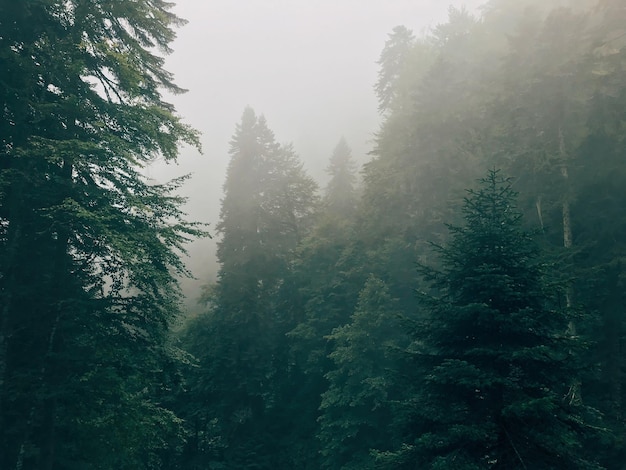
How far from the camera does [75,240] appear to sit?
12938mm

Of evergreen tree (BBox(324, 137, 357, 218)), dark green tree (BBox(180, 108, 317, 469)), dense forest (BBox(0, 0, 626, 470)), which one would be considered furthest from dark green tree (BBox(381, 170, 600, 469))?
evergreen tree (BBox(324, 137, 357, 218))

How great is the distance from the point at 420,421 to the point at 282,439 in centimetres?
2230

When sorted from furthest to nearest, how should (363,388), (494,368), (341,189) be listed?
(341,189) → (363,388) → (494,368)

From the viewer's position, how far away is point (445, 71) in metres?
25.7

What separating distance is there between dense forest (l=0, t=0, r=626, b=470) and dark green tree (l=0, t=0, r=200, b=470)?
70 millimetres

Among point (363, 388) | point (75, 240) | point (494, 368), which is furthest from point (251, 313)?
point (494, 368)

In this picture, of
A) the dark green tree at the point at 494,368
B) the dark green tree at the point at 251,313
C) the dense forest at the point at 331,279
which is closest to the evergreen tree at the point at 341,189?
the dark green tree at the point at 251,313

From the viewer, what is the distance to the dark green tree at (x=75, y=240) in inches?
443

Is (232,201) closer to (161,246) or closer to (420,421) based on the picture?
(161,246)

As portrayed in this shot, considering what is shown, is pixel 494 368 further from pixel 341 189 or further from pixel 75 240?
pixel 341 189

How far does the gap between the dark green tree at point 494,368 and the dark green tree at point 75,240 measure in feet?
26.0

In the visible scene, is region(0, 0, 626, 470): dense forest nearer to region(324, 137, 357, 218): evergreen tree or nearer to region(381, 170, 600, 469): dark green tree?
region(381, 170, 600, 469): dark green tree

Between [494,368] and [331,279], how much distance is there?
20192 millimetres

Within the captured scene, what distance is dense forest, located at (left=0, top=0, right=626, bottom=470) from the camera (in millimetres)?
8453
